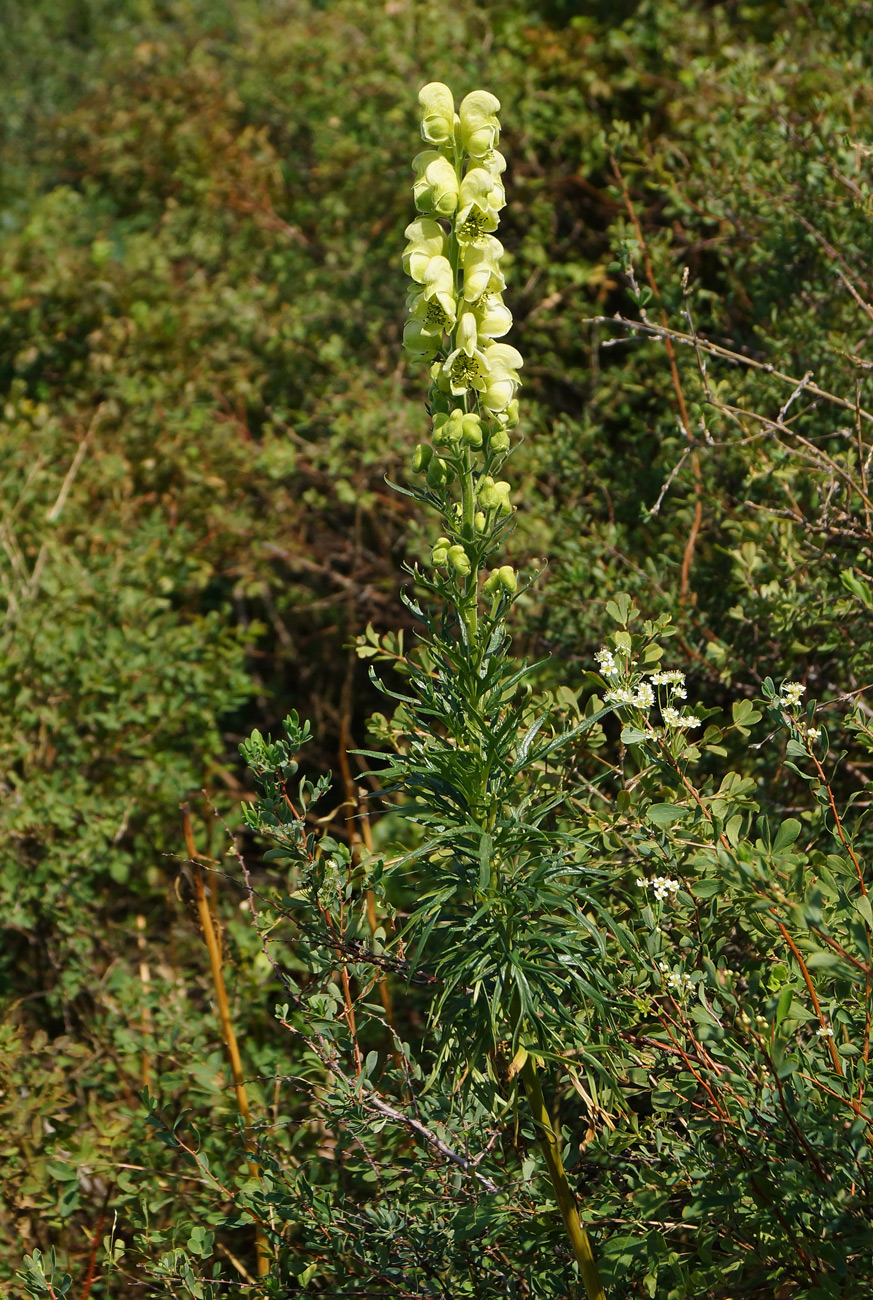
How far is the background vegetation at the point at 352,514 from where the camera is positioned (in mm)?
2184

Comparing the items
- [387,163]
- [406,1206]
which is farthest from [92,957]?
[387,163]

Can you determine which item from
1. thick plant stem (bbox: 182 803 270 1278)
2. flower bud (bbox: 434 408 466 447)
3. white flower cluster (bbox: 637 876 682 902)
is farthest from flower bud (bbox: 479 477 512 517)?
thick plant stem (bbox: 182 803 270 1278)

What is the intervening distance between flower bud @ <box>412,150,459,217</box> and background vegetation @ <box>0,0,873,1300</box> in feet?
2.52

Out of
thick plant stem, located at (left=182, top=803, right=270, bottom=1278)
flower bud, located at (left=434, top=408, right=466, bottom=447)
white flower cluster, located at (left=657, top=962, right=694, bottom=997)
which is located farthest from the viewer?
thick plant stem, located at (left=182, top=803, right=270, bottom=1278)

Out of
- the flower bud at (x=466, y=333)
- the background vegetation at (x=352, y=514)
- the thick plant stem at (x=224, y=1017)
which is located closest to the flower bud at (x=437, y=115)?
the flower bud at (x=466, y=333)

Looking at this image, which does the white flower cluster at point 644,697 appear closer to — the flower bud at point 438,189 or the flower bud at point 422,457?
the flower bud at point 422,457

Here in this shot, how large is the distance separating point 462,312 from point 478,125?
0.94ft

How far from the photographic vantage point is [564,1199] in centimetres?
179

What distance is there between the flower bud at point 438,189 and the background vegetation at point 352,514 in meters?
0.77

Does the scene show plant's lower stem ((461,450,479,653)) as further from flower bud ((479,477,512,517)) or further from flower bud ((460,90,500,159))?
flower bud ((460,90,500,159))

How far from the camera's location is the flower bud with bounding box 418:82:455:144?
1.68 m

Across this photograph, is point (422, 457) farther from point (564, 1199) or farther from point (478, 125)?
point (564, 1199)

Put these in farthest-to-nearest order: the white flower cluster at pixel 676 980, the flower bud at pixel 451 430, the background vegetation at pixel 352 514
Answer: the background vegetation at pixel 352 514 → the white flower cluster at pixel 676 980 → the flower bud at pixel 451 430

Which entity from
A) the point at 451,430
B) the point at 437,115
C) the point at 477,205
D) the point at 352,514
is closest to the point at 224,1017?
the point at 451,430
